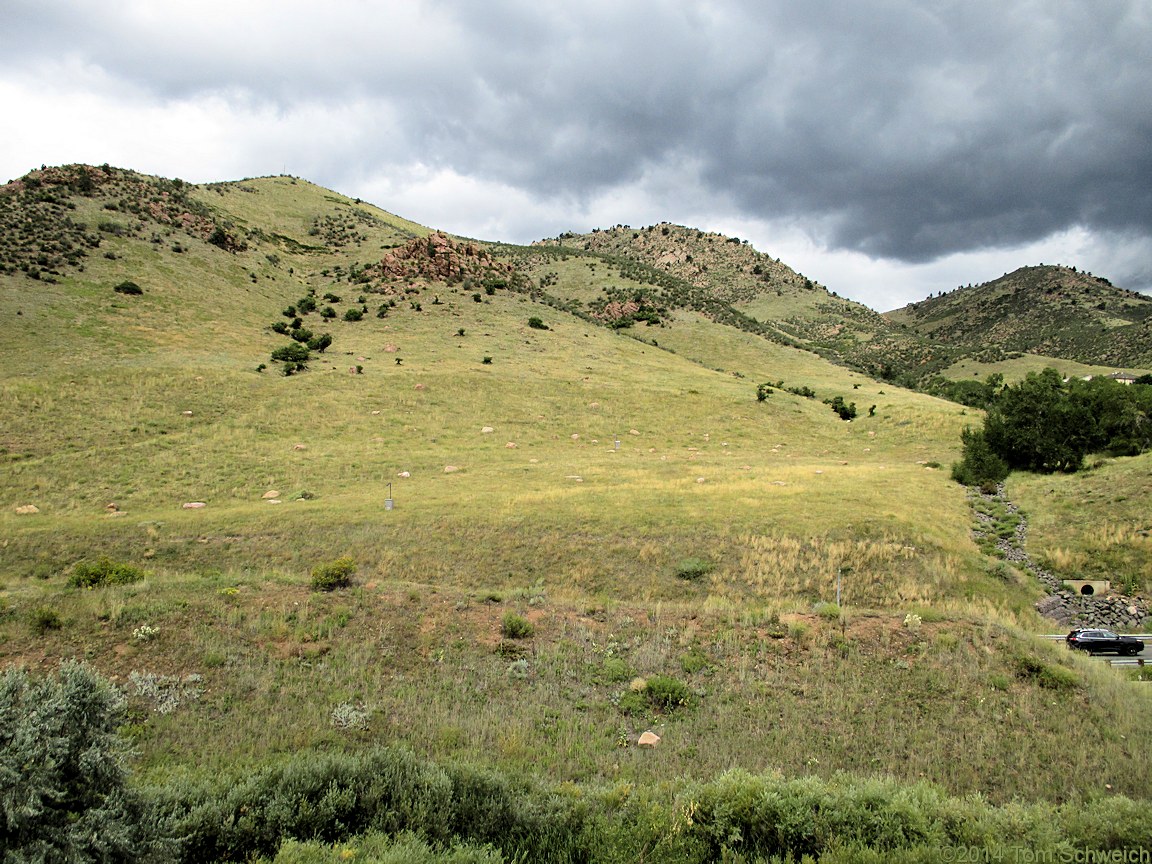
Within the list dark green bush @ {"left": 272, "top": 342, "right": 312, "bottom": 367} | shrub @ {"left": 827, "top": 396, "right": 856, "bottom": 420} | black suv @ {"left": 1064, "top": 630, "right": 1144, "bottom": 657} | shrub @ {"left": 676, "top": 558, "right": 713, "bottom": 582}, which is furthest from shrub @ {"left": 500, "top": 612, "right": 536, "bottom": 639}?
shrub @ {"left": 827, "top": 396, "right": 856, "bottom": 420}

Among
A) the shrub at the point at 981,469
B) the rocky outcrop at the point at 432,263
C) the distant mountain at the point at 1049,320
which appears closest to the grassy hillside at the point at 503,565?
the shrub at the point at 981,469

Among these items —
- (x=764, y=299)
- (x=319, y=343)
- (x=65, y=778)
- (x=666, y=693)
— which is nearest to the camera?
(x=65, y=778)

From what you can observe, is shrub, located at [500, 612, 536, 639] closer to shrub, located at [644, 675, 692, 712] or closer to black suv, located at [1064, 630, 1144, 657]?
shrub, located at [644, 675, 692, 712]

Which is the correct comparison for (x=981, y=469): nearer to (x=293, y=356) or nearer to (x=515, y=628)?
(x=515, y=628)

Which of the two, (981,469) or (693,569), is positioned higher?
(981,469)

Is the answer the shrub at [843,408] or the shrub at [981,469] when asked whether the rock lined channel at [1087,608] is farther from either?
the shrub at [843,408]

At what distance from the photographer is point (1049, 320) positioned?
13125cm

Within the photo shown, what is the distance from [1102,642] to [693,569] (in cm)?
1333

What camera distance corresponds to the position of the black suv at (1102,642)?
17609mm

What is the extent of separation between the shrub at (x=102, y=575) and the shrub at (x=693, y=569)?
643 inches

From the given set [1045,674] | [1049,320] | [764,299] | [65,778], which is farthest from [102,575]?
[1049,320]

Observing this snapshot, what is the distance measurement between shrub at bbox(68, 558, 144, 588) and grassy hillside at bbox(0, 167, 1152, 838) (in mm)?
718

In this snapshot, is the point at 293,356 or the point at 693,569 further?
the point at 293,356

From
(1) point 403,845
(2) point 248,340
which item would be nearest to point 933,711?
(1) point 403,845
